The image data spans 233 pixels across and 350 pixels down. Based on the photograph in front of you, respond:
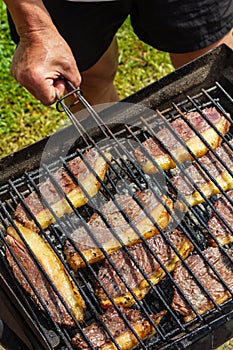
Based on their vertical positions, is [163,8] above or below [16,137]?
below

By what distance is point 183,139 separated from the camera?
290 centimetres

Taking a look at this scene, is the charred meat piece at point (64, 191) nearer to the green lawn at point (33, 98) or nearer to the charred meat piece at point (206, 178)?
the charred meat piece at point (206, 178)

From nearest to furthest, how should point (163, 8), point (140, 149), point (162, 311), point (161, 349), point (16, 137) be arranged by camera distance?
point (161, 349) < point (162, 311) < point (140, 149) < point (163, 8) < point (16, 137)

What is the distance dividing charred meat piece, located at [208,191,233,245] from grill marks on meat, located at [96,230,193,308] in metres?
0.13

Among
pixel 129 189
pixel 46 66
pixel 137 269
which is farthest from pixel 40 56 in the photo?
pixel 137 269

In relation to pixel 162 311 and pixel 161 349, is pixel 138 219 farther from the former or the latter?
pixel 161 349

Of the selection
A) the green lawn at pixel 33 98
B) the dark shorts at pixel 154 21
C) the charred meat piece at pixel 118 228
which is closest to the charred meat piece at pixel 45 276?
the charred meat piece at pixel 118 228

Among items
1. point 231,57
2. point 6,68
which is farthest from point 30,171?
point 6,68

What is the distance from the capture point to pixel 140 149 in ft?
9.51

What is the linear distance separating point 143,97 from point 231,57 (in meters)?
0.49

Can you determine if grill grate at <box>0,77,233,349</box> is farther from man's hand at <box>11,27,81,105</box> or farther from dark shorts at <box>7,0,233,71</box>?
dark shorts at <box>7,0,233,71</box>

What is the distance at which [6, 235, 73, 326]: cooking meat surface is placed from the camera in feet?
8.02

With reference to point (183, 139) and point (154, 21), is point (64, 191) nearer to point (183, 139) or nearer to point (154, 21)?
point (183, 139)

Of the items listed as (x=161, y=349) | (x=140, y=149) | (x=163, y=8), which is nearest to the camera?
(x=161, y=349)
